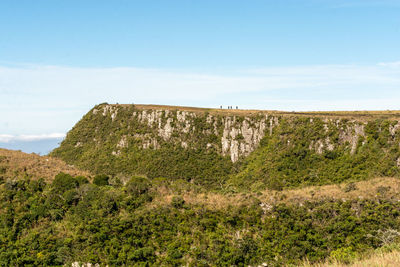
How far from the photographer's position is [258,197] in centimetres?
3177

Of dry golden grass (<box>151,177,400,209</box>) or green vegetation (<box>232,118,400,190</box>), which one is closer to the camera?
dry golden grass (<box>151,177,400,209</box>)

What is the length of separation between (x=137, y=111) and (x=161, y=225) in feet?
255

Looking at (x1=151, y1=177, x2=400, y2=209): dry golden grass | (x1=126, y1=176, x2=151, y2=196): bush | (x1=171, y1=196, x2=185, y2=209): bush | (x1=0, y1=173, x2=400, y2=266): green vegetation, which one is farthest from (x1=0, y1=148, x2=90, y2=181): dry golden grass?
(x1=171, y1=196, x2=185, y2=209): bush

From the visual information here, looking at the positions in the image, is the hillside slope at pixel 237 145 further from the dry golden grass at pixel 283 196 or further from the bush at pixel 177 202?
the bush at pixel 177 202

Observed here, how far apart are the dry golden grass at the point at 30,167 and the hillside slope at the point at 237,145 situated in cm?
2904

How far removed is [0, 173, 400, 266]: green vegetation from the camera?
83.2 feet

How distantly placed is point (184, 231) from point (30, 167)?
24060mm

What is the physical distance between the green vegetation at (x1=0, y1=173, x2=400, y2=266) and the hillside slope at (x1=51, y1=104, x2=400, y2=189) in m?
28.3

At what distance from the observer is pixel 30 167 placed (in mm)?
41031

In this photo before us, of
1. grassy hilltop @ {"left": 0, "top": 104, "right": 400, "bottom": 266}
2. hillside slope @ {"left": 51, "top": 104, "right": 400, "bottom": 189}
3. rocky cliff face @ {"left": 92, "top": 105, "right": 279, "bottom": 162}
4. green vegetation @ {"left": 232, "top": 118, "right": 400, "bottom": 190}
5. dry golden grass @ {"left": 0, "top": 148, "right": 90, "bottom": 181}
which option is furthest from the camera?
rocky cliff face @ {"left": 92, "top": 105, "right": 279, "bottom": 162}

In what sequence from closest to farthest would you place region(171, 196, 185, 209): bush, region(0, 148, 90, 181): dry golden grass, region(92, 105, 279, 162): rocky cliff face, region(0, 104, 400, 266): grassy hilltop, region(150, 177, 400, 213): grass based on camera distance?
region(0, 104, 400, 266): grassy hilltop
region(150, 177, 400, 213): grass
region(171, 196, 185, 209): bush
region(0, 148, 90, 181): dry golden grass
region(92, 105, 279, 162): rocky cliff face

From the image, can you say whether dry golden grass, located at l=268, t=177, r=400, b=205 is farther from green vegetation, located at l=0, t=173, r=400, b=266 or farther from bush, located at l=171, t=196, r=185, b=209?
bush, located at l=171, t=196, r=185, b=209

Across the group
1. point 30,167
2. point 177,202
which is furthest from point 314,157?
point 30,167

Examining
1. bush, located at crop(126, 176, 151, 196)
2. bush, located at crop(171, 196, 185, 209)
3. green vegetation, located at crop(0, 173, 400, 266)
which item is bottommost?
green vegetation, located at crop(0, 173, 400, 266)
